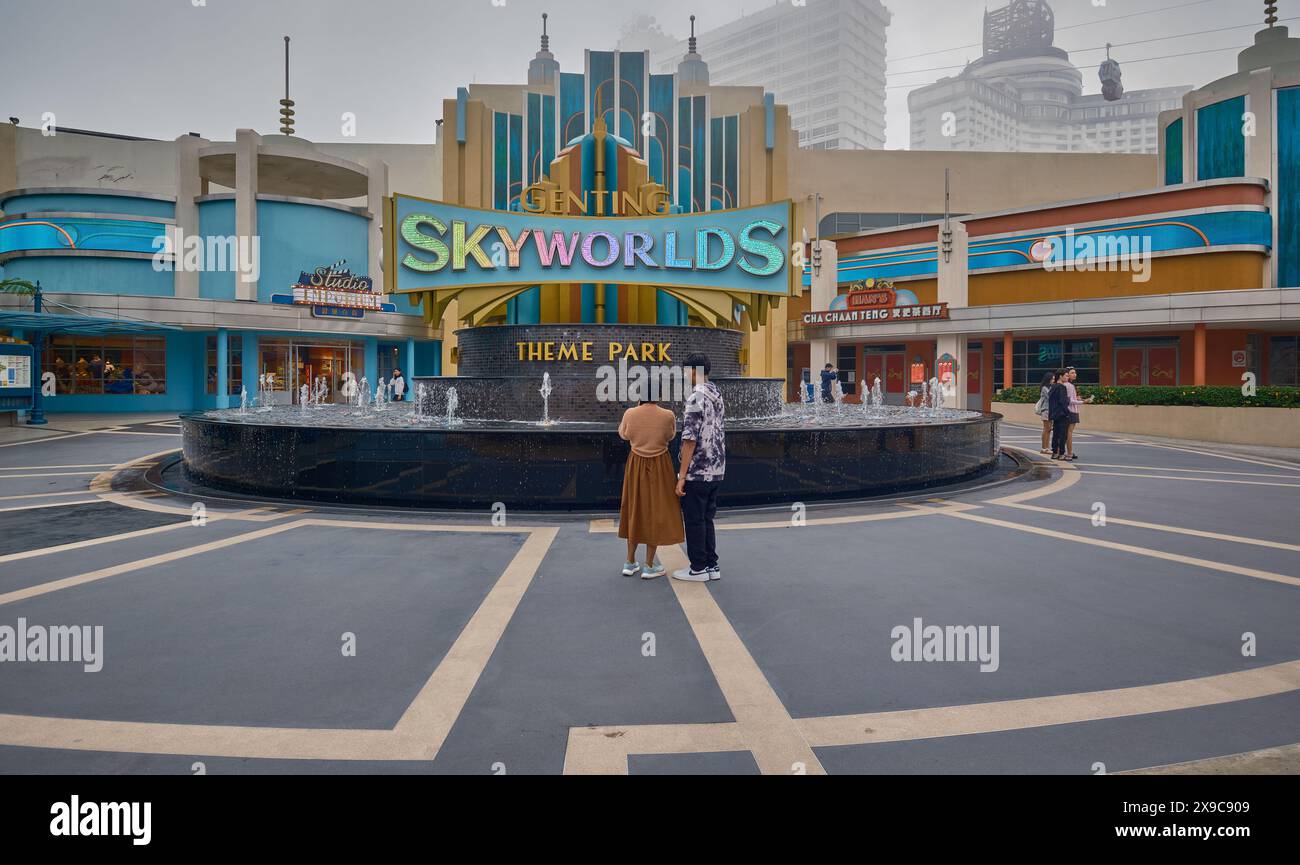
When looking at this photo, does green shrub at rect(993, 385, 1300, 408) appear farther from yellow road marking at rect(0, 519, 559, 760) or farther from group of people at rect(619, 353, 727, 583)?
yellow road marking at rect(0, 519, 559, 760)

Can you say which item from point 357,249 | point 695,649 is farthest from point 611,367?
point 357,249

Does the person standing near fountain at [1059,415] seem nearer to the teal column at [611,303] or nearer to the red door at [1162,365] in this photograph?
the teal column at [611,303]

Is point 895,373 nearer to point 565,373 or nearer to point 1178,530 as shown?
point 565,373

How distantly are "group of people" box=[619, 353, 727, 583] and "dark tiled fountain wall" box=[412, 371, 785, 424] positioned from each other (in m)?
6.82

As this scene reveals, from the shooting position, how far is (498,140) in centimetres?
3519

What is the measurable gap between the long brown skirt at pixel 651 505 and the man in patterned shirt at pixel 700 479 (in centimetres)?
11

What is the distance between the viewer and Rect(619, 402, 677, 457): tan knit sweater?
21.6 feet

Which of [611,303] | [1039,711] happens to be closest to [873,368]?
[611,303]

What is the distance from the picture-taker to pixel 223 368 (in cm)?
3181

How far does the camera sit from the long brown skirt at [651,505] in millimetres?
6535

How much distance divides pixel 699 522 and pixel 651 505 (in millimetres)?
447

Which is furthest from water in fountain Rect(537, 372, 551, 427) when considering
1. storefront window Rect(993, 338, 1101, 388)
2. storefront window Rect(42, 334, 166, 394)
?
storefront window Rect(42, 334, 166, 394)
